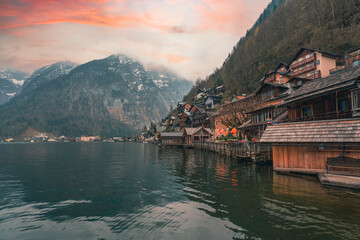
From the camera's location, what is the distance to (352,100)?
62.2 feet

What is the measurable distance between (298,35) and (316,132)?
86954mm

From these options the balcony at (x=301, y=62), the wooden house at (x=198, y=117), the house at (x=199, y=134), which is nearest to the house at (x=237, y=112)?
the house at (x=199, y=134)

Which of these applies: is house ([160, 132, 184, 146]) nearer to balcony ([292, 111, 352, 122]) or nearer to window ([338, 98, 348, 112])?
balcony ([292, 111, 352, 122])

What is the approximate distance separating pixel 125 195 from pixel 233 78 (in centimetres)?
10576

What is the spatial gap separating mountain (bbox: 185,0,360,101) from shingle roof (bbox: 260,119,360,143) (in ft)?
200

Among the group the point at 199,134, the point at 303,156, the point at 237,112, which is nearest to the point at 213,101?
the point at 199,134

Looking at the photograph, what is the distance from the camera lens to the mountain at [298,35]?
218 ft

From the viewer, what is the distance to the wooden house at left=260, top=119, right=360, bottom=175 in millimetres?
16719

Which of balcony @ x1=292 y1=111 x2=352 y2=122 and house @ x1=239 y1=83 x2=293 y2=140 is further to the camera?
house @ x1=239 y1=83 x2=293 y2=140

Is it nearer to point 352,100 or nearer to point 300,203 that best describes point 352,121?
point 352,100

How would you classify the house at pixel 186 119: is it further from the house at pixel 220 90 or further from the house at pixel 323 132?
the house at pixel 323 132

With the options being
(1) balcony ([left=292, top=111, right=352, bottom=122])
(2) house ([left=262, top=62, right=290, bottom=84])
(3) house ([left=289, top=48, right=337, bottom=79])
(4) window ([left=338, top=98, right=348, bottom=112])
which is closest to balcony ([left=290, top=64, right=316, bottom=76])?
(3) house ([left=289, top=48, right=337, bottom=79])

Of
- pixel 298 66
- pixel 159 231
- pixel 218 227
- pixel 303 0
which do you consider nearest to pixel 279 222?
pixel 218 227

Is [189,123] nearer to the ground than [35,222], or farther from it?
farther from it
